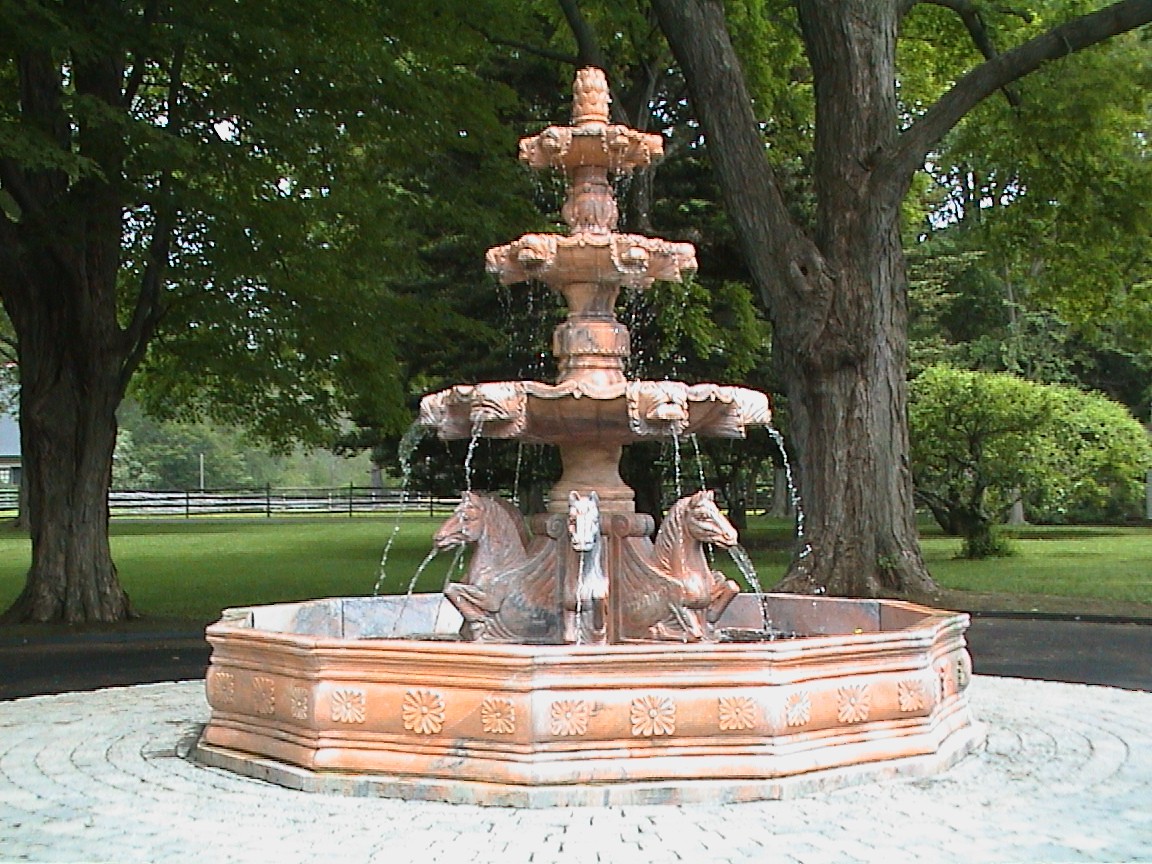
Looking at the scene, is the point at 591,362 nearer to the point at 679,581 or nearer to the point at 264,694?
the point at 679,581

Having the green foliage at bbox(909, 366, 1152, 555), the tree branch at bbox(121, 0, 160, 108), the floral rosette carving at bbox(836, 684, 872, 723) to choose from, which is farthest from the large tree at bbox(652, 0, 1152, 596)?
the green foliage at bbox(909, 366, 1152, 555)

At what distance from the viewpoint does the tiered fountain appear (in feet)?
26.9

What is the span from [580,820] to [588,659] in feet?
2.99

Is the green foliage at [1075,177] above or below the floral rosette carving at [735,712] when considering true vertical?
above

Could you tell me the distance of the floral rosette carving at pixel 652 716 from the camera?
26.9 ft

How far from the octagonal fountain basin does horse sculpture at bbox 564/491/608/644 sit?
1.94 meters

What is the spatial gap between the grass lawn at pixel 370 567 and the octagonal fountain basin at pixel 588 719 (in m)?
11.7

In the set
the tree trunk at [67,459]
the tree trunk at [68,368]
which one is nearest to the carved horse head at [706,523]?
the tree trunk at [68,368]

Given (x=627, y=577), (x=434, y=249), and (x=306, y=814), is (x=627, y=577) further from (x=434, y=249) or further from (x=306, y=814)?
(x=434, y=249)

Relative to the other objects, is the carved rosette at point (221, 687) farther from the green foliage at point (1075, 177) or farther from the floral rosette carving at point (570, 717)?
the green foliage at point (1075, 177)

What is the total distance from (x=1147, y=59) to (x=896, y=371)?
813cm

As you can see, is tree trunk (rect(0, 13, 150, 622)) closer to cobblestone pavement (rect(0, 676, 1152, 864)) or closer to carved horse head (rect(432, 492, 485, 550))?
carved horse head (rect(432, 492, 485, 550))

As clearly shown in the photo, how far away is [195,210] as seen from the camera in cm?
1864

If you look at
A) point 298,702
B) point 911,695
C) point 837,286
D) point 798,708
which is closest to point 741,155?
point 837,286
